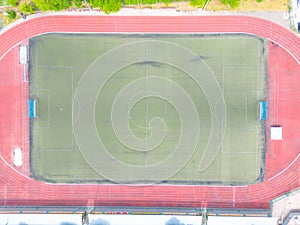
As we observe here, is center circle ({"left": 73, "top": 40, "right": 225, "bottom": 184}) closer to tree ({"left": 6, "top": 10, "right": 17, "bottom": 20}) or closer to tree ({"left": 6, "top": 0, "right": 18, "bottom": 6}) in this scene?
tree ({"left": 6, "top": 10, "right": 17, "bottom": 20})

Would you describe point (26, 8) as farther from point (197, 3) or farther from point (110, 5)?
point (197, 3)

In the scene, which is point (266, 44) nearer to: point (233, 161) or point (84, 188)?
point (233, 161)

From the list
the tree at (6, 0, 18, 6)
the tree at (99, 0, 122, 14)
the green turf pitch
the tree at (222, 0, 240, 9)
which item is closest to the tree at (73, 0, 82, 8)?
the tree at (99, 0, 122, 14)

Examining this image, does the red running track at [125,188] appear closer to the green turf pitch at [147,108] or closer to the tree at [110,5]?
the green turf pitch at [147,108]

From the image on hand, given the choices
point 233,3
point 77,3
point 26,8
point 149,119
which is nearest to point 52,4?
point 77,3

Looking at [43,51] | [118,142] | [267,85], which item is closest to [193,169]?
[118,142]

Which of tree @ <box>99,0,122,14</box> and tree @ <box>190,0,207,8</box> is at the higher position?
tree @ <box>190,0,207,8</box>
